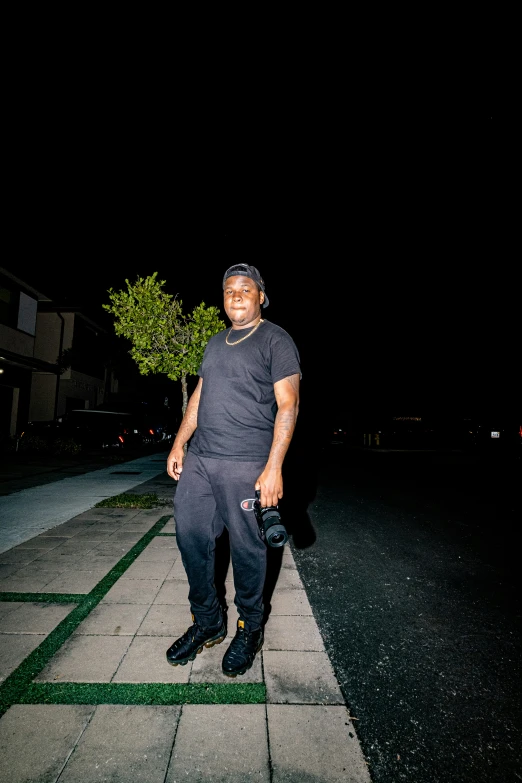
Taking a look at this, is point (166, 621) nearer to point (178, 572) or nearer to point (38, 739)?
point (178, 572)

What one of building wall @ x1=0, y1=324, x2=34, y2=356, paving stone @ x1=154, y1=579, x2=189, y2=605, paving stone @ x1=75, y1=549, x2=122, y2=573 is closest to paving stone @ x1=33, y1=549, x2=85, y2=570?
paving stone @ x1=75, y1=549, x2=122, y2=573

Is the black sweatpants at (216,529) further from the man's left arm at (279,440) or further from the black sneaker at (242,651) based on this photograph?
the man's left arm at (279,440)

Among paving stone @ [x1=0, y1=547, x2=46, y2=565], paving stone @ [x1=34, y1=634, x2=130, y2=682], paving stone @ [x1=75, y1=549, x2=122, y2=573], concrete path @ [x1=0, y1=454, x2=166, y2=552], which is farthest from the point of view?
concrete path @ [x1=0, y1=454, x2=166, y2=552]

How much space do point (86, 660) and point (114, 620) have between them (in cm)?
48

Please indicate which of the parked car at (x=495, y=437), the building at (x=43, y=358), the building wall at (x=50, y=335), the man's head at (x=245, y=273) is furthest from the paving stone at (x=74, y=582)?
the parked car at (x=495, y=437)

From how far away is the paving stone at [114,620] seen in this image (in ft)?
8.56

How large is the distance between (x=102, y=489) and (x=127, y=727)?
6780 mm

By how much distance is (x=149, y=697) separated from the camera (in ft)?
6.46

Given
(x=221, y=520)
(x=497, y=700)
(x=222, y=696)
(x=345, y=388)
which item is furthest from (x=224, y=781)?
(x=345, y=388)

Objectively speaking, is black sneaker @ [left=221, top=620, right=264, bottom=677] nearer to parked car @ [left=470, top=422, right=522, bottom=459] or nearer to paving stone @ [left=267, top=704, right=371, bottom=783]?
paving stone @ [left=267, top=704, right=371, bottom=783]

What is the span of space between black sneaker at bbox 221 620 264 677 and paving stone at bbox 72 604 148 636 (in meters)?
0.77

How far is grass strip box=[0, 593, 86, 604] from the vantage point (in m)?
3.05

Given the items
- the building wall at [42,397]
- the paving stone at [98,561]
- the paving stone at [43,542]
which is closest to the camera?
the paving stone at [98,561]

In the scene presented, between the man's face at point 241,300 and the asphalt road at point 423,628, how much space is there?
214 cm
